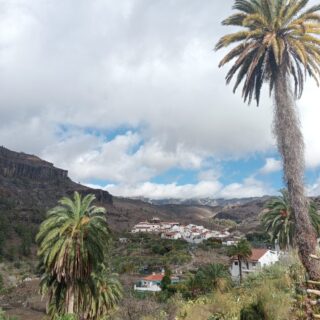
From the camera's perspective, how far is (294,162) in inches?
692

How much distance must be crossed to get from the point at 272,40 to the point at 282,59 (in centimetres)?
118

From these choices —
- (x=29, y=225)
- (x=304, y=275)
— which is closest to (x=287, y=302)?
(x=304, y=275)

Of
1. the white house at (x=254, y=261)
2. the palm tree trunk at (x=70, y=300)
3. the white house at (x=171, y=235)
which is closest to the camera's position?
the palm tree trunk at (x=70, y=300)

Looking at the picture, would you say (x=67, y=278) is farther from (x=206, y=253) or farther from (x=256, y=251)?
(x=206, y=253)

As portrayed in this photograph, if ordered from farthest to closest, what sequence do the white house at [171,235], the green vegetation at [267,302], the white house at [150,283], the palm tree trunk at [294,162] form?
the white house at [171,235], the white house at [150,283], the palm tree trunk at [294,162], the green vegetation at [267,302]

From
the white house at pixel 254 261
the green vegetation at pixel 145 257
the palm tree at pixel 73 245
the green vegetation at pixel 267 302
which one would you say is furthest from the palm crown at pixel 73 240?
the green vegetation at pixel 145 257

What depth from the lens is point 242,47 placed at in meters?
19.5

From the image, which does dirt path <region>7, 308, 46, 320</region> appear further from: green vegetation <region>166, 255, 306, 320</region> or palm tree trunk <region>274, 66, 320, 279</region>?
palm tree trunk <region>274, 66, 320, 279</region>

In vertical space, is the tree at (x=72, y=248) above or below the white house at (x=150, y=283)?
above

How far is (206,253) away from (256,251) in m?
30.8

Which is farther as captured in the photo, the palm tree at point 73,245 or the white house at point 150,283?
the white house at point 150,283

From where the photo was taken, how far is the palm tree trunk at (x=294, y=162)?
16719 mm

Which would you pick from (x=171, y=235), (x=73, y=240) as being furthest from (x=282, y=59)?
(x=171, y=235)

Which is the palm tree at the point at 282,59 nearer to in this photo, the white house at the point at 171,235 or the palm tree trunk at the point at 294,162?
the palm tree trunk at the point at 294,162
